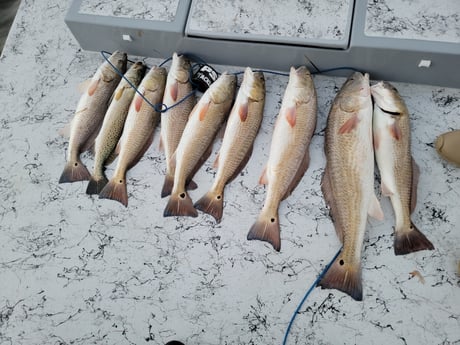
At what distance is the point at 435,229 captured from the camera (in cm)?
201

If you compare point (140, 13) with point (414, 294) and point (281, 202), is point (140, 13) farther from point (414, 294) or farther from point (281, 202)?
point (414, 294)

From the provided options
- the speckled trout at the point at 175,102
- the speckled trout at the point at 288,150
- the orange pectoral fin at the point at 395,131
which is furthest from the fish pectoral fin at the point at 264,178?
the orange pectoral fin at the point at 395,131

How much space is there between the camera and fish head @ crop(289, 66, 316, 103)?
7.14 ft

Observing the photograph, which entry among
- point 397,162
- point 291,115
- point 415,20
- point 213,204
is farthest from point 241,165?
Answer: point 415,20

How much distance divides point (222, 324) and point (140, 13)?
1660mm

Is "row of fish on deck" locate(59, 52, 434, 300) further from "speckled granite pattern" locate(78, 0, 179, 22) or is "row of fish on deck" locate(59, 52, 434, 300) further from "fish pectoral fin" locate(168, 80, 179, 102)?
"speckled granite pattern" locate(78, 0, 179, 22)

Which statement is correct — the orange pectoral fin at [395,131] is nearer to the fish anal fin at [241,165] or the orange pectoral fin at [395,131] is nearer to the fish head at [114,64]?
the fish anal fin at [241,165]

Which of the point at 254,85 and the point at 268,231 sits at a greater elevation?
the point at 254,85

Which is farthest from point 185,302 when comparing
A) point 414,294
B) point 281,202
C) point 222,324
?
point 414,294

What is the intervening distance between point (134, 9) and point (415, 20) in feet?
4.77

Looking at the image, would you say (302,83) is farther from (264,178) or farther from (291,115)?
(264,178)

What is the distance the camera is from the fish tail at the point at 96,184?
7.45 feet

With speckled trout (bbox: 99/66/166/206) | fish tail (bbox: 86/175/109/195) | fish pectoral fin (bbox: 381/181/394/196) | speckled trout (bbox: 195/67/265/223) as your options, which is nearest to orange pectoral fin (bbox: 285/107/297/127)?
speckled trout (bbox: 195/67/265/223)

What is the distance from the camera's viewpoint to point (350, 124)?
6.84 ft
